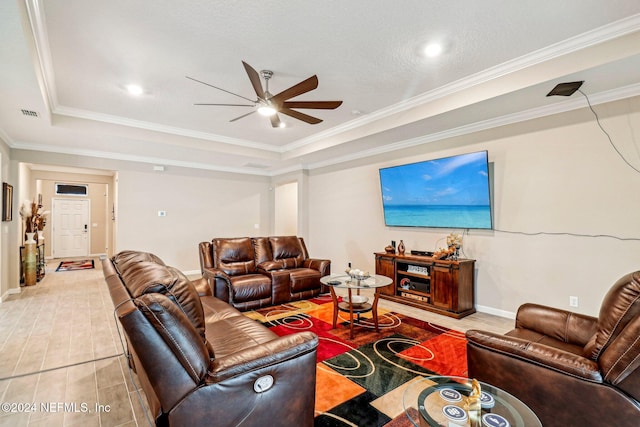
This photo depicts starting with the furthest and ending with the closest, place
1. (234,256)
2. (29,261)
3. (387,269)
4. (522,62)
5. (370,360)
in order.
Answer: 1. (29,261)
2. (387,269)
3. (234,256)
4. (522,62)
5. (370,360)

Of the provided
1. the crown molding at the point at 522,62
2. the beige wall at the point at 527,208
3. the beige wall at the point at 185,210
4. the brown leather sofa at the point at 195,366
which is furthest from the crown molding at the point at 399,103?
the brown leather sofa at the point at 195,366

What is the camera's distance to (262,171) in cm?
816

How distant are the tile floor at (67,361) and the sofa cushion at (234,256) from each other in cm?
153

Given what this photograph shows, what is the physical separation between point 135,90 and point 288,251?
321 centimetres

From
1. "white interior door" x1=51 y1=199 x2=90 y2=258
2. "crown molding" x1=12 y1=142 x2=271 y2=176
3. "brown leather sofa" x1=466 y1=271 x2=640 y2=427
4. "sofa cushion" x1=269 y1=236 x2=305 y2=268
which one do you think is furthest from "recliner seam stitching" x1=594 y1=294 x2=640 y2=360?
"white interior door" x1=51 y1=199 x2=90 y2=258

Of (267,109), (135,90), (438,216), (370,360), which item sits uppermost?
(135,90)

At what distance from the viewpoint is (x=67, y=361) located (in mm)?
2803

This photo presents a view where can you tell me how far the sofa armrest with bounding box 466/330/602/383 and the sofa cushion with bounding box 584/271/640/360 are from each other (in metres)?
0.12

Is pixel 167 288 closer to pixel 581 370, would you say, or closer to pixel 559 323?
pixel 581 370

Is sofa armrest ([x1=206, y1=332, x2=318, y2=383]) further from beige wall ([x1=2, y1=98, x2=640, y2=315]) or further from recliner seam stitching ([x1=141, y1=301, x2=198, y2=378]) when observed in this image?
beige wall ([x1=2, y1=98, x2=640, y2=315])

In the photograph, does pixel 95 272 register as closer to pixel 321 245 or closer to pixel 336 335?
pixel 321 245

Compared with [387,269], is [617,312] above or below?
above

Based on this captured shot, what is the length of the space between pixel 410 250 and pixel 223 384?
416 centimetres

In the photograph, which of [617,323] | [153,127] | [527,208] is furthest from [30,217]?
[527,208]
